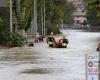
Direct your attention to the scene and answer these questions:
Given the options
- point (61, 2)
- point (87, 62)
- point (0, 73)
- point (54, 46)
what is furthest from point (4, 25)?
point (61, 2)

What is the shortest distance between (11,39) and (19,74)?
25.3 meters

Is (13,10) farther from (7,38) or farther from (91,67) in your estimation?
(91,67)

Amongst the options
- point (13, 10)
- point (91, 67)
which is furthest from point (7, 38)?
point (91, 67)

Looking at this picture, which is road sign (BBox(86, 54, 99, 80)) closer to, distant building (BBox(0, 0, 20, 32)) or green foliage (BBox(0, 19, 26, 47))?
green foliage (BBox(0, 19, 26, 47))

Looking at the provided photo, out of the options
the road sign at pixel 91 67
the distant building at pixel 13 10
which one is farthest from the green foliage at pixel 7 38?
the road sign at pixel 91 67

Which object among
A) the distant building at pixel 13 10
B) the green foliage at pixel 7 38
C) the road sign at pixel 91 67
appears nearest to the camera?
the road sign at pixel 91 67

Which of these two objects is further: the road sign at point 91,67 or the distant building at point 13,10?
the distant building at point 13,10

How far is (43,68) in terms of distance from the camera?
75.0 feet

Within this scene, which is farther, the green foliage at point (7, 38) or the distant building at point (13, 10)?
the distant building at point (13, 10)

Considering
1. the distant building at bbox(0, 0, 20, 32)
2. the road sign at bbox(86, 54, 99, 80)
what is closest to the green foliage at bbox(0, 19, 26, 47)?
the distant building at bbox(0, 0, 20, 32)

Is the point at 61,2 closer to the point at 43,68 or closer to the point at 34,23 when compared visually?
the point at 34,23

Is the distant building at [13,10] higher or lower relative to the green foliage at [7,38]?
higher

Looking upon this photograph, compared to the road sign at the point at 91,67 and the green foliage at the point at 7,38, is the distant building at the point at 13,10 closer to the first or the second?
the green foliage at the point at 7,38

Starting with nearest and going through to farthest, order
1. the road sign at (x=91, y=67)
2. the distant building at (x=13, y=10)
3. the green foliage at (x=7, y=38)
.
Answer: the road sign at (x=91, y=67)
the green foliage at (x=7, y=38)
the distant building at (x=13, y=10)
